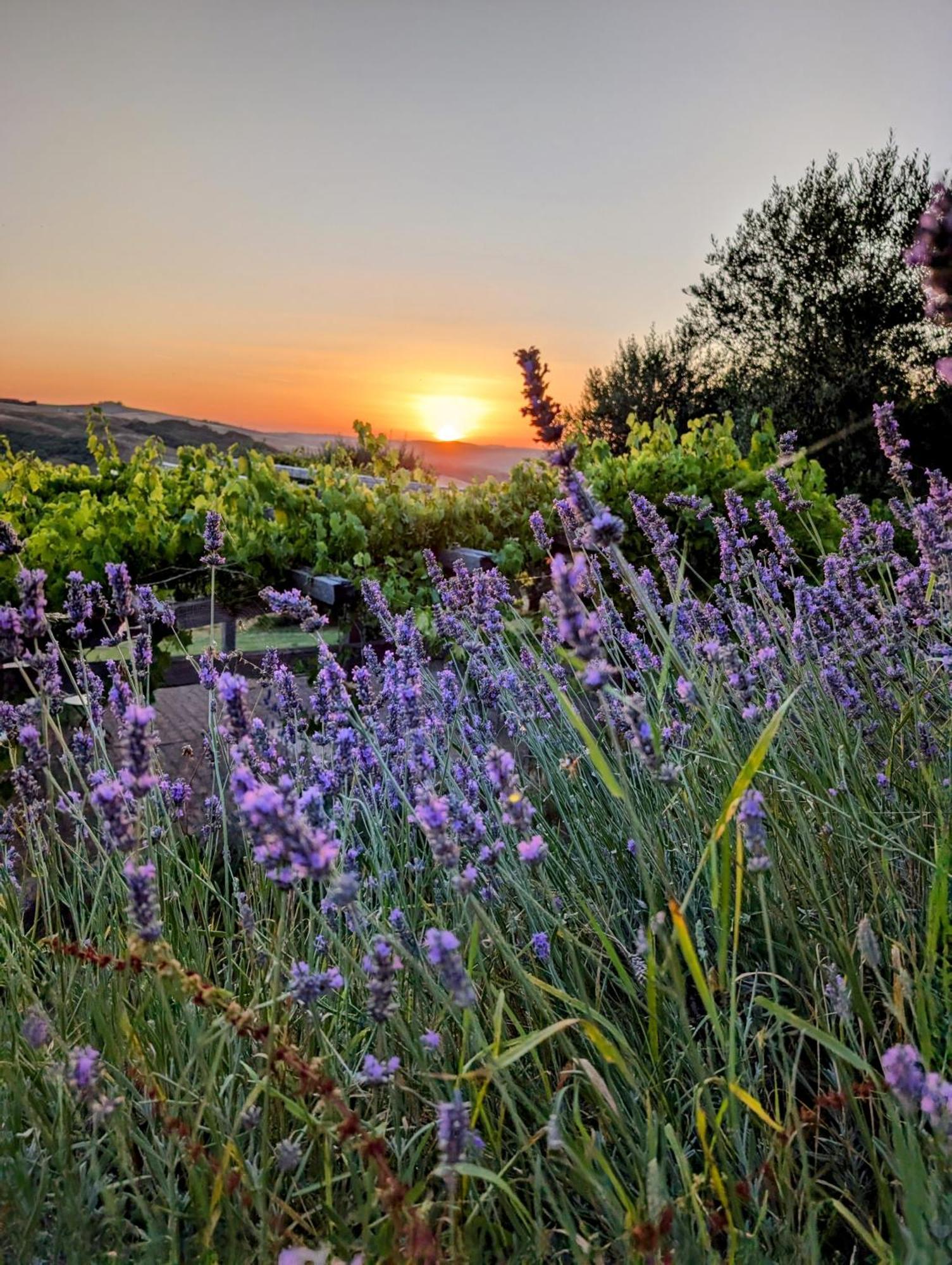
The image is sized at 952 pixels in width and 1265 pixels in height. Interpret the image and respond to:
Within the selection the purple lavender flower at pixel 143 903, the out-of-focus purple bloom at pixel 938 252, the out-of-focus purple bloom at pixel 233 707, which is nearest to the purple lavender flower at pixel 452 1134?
the purple lavender flower at pixel 143 903

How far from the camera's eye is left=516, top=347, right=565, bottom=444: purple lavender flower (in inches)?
57.1

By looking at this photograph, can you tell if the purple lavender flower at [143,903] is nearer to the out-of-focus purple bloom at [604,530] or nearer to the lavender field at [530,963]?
the lavender field at [530,963]

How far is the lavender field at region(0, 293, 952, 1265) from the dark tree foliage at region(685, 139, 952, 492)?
16.5 meters

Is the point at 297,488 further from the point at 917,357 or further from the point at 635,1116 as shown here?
the point at 917,357

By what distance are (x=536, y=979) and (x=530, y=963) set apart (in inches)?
16.1

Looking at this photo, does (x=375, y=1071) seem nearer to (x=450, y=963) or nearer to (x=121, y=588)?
(x=450, y=963)

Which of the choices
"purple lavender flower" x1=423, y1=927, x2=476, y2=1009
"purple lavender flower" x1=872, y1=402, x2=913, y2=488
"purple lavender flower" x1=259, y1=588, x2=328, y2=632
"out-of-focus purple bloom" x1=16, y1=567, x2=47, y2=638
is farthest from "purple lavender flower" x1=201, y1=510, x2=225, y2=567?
"purple lavender flower" x1=872, y1=402, x2=913, y2=488

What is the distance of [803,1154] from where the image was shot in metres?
1.14

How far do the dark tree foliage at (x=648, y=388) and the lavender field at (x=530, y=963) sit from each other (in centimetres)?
1838

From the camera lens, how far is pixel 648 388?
68.4 feet

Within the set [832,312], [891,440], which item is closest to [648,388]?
[832,312]

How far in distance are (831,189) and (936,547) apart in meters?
20.3

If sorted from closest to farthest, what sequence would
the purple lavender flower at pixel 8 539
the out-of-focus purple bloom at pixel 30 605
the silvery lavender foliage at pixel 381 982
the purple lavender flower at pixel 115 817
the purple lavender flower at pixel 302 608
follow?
the silvery lavender foliage at pixel 381 982
the purple lavender flower at pixel 115 817
the out-of-focus purple bloom at pixel 30 605
the purple lavender flower at pixel 8 539
the purple lavender flower at pixel 302 608

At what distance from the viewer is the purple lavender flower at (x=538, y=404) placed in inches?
57.1
